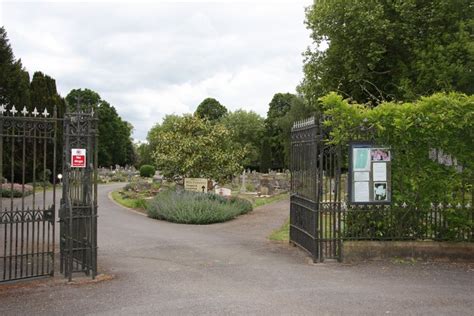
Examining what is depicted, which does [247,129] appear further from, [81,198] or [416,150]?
[81,198]

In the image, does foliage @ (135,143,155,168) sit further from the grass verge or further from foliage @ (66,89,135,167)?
the grass verge

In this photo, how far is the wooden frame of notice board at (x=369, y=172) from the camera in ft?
30.9

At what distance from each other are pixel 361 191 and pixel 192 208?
837cm

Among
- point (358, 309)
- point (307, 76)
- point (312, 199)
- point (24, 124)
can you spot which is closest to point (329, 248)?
point (312, 199)

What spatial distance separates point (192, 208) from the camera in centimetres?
1675

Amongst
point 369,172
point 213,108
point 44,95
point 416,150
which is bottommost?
point 369,172

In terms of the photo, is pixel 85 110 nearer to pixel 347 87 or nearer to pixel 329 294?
pixel 329 294

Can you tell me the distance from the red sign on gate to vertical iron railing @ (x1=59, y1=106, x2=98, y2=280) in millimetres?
68

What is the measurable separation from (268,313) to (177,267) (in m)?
3.24

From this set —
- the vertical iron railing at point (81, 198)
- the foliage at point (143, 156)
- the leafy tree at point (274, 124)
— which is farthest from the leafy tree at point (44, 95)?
the leafy tree at point (274, 124)

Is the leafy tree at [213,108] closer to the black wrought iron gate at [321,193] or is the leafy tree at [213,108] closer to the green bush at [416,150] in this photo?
the black wrought iron gate at [321,193]

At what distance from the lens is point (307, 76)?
2773 cm

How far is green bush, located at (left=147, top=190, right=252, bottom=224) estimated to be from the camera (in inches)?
653

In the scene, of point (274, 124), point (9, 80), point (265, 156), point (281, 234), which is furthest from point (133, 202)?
point (265, 156)
